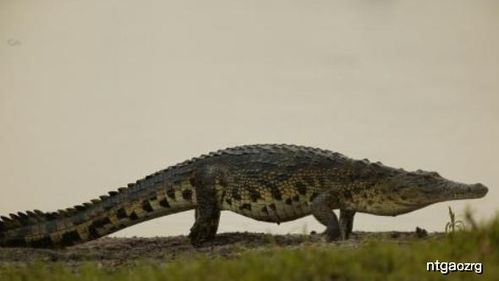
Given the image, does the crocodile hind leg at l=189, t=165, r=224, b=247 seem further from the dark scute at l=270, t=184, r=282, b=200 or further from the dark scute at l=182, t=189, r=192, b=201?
the dark scute at l=270, t=184, r=282, b=200

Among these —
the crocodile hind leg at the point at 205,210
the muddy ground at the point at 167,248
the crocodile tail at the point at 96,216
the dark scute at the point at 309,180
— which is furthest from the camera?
the crocodile tail at the point at 96,216

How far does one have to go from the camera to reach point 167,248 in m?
5.40

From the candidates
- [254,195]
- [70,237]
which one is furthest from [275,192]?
[70,237]

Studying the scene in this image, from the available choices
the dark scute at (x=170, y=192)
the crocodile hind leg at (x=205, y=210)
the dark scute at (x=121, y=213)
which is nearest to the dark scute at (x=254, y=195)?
the crocodile hind leg at (x=205, y=210)

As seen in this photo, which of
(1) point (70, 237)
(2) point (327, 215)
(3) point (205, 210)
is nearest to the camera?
(2) point (327, 215)

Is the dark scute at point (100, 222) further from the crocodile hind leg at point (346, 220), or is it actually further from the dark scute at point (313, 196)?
the crocodile hind leg at point (346, 220)

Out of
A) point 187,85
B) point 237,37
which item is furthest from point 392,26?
point 187,85

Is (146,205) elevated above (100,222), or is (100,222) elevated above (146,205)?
(146,205)

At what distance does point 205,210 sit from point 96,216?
797mm

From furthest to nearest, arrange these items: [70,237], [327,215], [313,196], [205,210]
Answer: [70,237]
[205,210]
[313,196]
[327,215]

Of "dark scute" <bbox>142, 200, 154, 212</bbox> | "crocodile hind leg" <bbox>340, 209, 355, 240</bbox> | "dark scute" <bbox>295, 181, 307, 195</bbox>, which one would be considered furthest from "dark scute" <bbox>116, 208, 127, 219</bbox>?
"crocodile hind leg" <bbox>340, 209, 355, 240</bbox>

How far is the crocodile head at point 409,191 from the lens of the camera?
17.1 ft

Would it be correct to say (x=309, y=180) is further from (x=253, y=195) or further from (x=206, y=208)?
(x=206, y=208)

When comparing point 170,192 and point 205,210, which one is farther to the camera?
point 170,192
